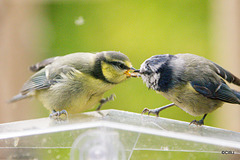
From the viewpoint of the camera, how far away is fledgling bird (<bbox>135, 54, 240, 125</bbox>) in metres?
1.43

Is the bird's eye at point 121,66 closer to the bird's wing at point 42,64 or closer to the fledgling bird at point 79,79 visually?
the fledgling bird at point 79,79

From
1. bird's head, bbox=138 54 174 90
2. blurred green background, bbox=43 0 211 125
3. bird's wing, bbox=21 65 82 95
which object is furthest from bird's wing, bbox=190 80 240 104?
bird's wing, bbox=21 65 82 95

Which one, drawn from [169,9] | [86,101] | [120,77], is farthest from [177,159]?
[169,9]

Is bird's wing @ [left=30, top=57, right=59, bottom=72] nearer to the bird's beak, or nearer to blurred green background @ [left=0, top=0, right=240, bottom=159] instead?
blurred green background @ [left=0, top=0, right=240, bottom=159]

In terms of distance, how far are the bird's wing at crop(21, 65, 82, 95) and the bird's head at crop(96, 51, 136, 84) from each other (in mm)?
149

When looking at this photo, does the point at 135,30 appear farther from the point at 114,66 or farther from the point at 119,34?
the point at 114,66

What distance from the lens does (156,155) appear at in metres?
1.10

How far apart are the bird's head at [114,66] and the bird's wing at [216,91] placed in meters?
0.31

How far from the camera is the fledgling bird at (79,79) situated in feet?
4.89

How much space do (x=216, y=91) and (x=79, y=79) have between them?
2.18 ft

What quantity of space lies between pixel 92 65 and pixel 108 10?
121 centimetres

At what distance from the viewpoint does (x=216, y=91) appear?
1477 mm

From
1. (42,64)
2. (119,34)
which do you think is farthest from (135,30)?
(42,64)

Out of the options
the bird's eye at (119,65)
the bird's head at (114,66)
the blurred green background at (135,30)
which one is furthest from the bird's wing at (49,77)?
the blurred green background at (135,30)
